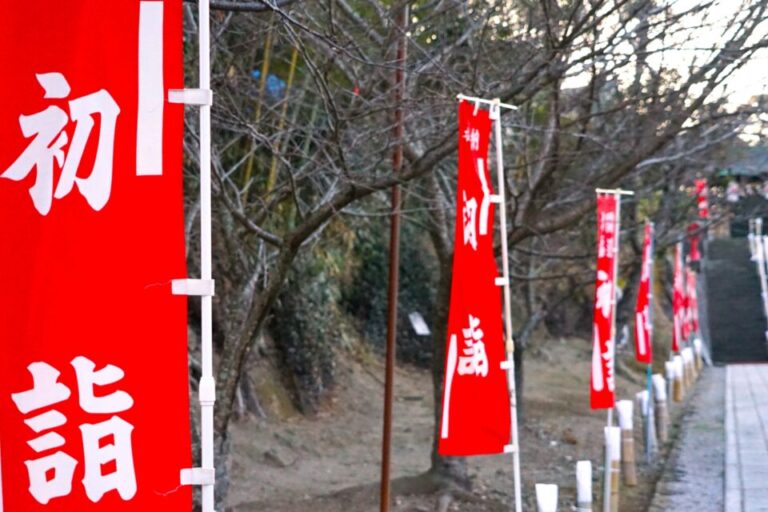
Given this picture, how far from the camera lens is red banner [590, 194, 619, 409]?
1102 centimetres

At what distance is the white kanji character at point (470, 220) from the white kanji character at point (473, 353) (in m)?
0.51

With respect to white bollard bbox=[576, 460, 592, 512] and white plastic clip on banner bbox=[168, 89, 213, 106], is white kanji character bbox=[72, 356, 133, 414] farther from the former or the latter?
white bollard bbox=[576, 460, 592, 512]

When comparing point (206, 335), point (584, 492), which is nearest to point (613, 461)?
point (584, 492)

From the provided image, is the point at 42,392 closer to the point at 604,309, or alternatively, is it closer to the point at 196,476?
the point at 196,476

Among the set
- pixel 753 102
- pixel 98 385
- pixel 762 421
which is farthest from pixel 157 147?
pixel 762 421

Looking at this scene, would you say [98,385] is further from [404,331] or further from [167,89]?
[404,331]

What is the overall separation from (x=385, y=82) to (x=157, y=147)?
6.19 metres

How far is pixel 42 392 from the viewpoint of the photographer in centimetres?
378

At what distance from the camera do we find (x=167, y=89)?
395cm

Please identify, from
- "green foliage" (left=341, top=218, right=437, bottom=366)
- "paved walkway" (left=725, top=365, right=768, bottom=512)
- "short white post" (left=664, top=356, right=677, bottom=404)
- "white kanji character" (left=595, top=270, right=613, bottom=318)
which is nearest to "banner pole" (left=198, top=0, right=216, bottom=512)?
"white kanji character" (left=595, top=270, right=613, bottom=318)

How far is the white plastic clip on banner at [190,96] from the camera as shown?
3961 millimetres

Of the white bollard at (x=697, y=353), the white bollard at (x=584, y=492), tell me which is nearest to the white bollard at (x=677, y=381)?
the white bollard at (x=697, y=353)

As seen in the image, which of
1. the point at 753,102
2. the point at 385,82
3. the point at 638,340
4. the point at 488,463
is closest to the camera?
the point at 385,82

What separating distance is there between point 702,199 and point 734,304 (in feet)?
82.8
